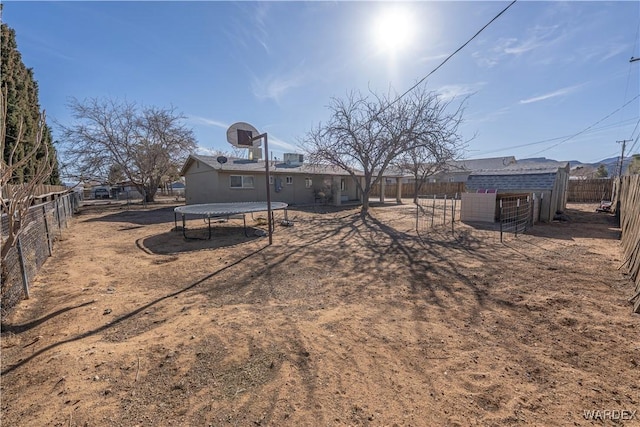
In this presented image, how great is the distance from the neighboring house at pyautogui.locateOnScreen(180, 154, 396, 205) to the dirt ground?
452 inches

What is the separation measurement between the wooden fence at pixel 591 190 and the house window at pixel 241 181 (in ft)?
81.3

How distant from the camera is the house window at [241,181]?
1700 centimetres

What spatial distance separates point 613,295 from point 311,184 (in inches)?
708

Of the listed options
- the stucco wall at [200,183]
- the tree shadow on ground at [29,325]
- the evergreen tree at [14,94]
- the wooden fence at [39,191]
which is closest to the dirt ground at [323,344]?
the tree shadow on ground at [29,325]

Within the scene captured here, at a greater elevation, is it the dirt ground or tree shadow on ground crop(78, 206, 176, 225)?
tree shadow on ground crop(78, 206, 176, 225)

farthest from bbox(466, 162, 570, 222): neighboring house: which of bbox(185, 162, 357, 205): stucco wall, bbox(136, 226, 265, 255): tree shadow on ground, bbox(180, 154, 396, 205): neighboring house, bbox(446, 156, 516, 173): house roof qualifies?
bbox(446, 156, 516, 173): house roof

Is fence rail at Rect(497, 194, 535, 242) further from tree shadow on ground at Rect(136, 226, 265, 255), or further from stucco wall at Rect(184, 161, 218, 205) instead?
stucco wall at Rect(184, 161, 218, 205)

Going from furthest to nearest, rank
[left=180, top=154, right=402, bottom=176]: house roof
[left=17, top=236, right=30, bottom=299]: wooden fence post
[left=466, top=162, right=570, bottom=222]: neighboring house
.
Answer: [left=180, top=154, right=402, bottom=176]: house roof → [left=466, top=162, right=570, bottom=222]: neighboring house → [left=17, top=236, right=30, bottom=299]: wooden fence post

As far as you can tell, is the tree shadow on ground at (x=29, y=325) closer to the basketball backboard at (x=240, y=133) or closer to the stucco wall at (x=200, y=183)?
the basketball backboard at (x=240, y=133)

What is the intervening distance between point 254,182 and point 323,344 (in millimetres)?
15955

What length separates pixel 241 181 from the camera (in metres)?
17.3

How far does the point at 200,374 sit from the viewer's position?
2.30 metres

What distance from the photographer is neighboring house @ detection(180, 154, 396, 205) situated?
16.7 metres

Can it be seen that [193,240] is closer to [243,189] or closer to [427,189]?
[243,189]
